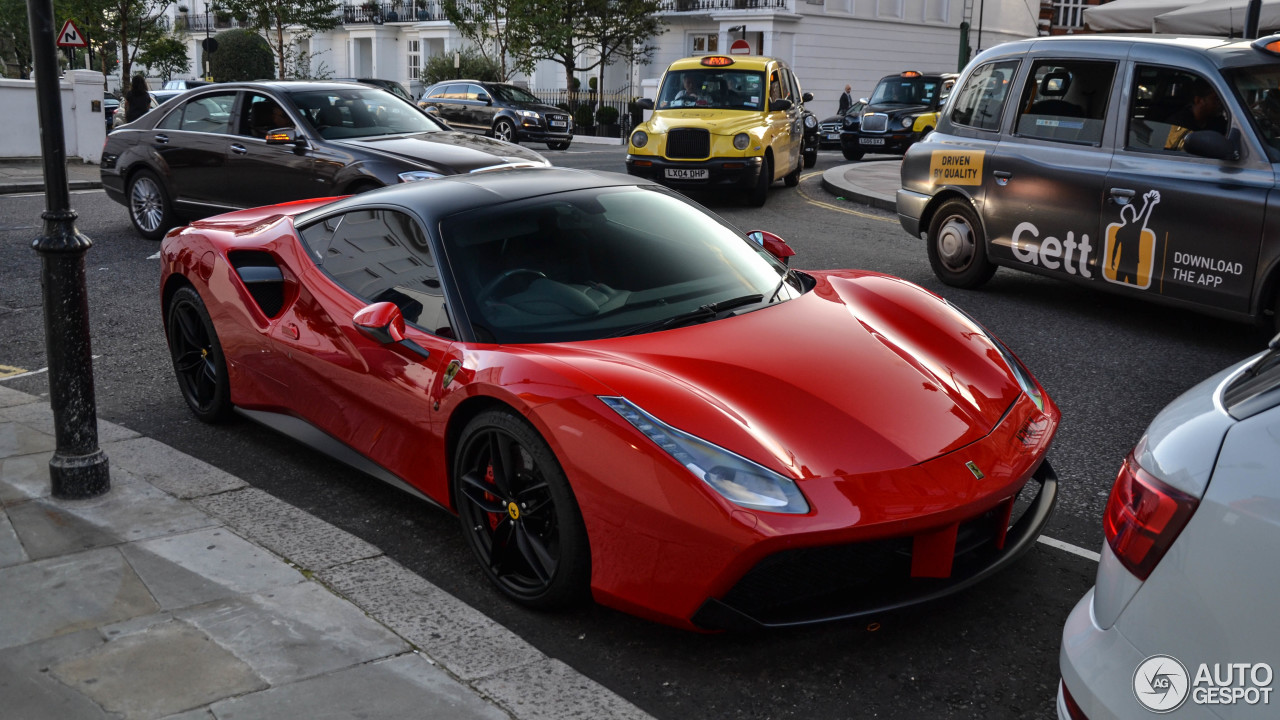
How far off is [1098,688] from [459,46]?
55.7 metres

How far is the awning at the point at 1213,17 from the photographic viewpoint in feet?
41.1

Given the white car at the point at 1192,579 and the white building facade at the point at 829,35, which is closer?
the white car at the point at 1192,579

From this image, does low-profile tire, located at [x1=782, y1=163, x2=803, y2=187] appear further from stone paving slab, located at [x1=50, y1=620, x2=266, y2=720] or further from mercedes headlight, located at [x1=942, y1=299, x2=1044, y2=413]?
stone paving slab, located at [x1=50, y1=620, x2=266, y2=720]

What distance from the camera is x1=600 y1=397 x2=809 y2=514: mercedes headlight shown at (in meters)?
2.97

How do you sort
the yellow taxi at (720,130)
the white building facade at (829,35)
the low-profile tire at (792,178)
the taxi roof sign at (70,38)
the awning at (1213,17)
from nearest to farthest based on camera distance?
the awning at (1213,17), the yellow taxi at (720,130), the low-profile tire at (792,178), the taxi roof sign at (70,38), the white building facade at (829,35)

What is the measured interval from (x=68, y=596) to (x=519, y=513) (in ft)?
4.49

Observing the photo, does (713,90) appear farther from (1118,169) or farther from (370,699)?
(370,699)

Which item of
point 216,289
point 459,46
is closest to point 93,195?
point 216,289

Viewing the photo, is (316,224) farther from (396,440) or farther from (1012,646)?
(1012,646)

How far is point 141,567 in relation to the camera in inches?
145

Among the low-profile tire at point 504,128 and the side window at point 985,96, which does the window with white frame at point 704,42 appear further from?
the side window at point 985,96

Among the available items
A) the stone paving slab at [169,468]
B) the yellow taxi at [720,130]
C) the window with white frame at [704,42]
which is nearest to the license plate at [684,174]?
the yellow taxi at [720,130]

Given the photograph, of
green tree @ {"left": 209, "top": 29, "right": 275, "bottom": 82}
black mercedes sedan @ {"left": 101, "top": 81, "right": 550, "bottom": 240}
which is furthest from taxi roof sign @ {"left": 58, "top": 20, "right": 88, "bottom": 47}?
green tree @ {"left": 209, "top": 29, "right": 275, "bottom": 82}

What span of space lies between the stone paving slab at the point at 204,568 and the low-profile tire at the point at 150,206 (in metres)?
7.98
